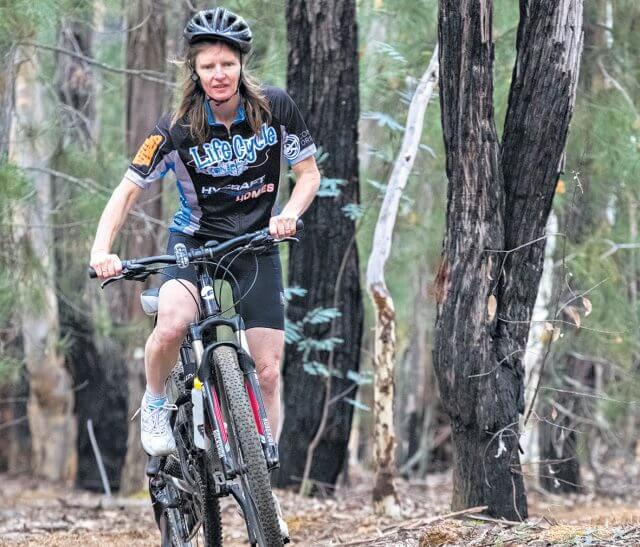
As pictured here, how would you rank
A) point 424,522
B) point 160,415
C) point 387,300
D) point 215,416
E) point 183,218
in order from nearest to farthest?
point 215,416
point 160,415
point 183,218
point 424,522
point 387,300

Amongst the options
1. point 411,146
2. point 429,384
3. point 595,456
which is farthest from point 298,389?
point 429,384

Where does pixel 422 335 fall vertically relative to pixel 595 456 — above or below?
above

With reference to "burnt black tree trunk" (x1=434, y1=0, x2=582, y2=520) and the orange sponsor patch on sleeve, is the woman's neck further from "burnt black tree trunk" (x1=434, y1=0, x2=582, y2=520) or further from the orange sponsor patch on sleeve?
"burnt black tree trunk" (x1=434, y1=0, x2=582, y2=520)

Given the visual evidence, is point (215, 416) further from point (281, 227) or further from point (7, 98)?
point (7, 98)

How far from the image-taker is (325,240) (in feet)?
28.7

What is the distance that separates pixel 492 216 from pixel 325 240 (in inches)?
132

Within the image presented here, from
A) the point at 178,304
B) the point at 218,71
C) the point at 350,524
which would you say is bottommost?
the point at 350,524

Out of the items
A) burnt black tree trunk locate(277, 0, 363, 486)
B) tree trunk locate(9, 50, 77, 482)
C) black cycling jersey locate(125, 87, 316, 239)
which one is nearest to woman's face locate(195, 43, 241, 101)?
black cycling jersey locate(125, 87, 316, 239)

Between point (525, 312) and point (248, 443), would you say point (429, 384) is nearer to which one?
point (525, 312)

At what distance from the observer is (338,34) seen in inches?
337

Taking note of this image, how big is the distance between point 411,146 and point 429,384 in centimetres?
1278

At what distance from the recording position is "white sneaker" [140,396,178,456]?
15.8 ft

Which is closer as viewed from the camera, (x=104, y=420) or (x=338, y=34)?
(x=338, y=34)

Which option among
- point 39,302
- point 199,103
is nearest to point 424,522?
point 199,103
